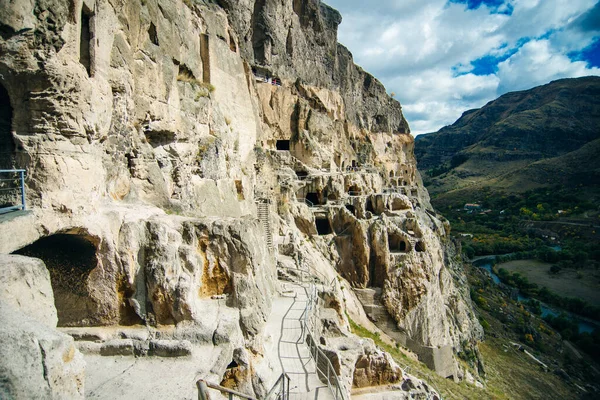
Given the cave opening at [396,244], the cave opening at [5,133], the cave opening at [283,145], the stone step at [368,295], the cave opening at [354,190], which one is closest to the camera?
the cave opening at [5,133]

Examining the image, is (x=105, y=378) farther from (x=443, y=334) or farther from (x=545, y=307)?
(x=545, y=307)

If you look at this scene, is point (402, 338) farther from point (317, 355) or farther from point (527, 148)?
point (527, 148)

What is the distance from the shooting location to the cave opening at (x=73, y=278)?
7.37 metres

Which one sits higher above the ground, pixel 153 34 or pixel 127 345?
pixel 153 34

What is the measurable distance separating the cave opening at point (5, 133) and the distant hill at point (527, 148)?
112 metres

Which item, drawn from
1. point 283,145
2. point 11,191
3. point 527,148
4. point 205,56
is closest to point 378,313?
point 283,145

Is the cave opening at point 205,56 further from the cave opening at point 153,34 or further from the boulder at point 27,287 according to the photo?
the boulder at point 27,287

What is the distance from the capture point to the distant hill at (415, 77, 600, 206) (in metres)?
103

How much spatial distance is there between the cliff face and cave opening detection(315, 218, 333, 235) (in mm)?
94

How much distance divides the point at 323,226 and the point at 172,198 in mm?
16951

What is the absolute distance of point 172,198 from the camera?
1236 cm

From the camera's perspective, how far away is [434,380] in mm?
19203

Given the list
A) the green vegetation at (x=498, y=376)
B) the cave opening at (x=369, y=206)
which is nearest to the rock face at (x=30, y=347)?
the green vegetation at (x=498, y=376)

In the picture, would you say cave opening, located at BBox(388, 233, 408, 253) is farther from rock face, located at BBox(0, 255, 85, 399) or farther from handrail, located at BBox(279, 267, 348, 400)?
rock face, located at BBox(0, 255, 85, 399)
